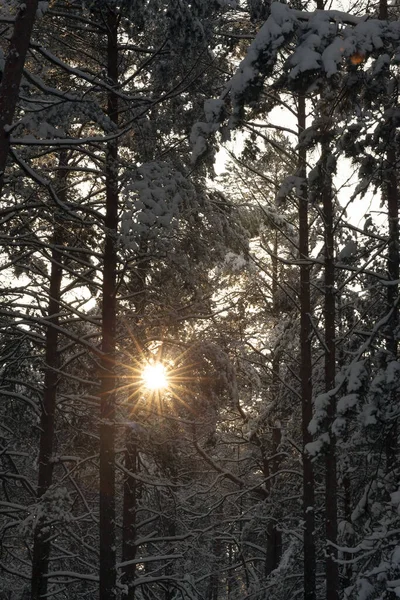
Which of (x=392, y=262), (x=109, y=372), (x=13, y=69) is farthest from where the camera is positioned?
(x=392, y=262)

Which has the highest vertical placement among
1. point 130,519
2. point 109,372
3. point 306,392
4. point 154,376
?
point 154,376

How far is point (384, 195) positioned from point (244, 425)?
27.5 ft

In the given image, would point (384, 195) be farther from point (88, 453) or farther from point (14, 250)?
point (88, 453)

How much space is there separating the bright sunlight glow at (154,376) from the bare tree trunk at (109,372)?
1.66 metres

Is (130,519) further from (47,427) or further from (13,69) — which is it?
(13,69)

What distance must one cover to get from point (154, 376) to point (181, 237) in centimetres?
250

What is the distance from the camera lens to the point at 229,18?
10.1 m

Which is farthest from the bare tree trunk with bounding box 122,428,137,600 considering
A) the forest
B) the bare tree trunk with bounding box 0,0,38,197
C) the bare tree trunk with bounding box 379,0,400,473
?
the bare tree trunk with bounding box 0,0,38,197

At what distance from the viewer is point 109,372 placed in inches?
358

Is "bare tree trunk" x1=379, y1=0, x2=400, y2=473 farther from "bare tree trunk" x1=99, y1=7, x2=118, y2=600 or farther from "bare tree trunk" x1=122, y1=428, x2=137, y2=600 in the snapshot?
"bare tree trunk" x1=122, y1=428, x2=137, y2=600

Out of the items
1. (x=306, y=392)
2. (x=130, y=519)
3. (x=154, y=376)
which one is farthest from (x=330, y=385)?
(x=130, y=519)

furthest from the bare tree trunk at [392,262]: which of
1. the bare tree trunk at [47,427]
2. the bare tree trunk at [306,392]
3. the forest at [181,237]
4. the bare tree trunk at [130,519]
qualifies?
the bare tree trunk at [47,427]

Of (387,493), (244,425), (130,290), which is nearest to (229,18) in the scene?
(130,290)

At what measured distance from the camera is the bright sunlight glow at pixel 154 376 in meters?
10.8
